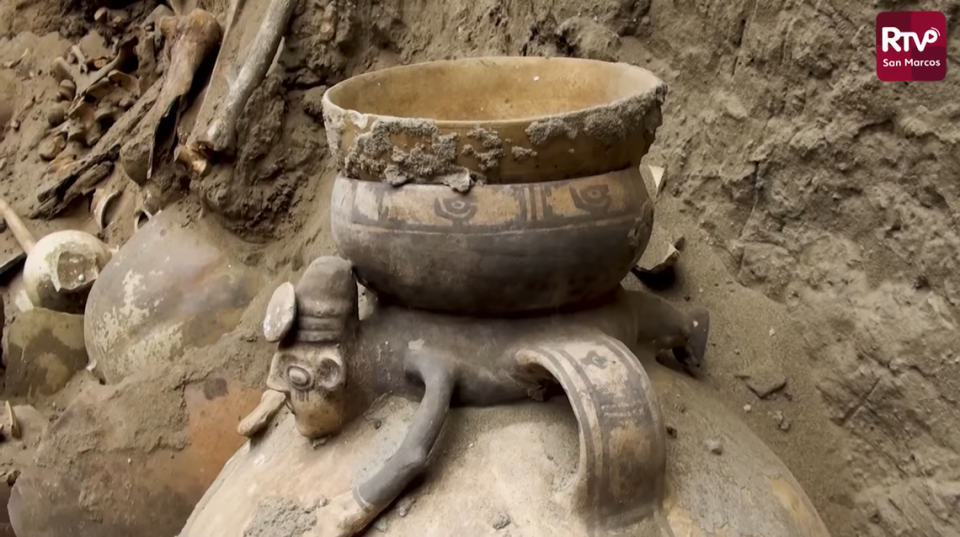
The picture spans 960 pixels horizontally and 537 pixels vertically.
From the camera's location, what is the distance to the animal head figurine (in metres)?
1.04

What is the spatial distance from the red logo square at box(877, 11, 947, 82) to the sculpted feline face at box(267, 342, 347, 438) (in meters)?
0.87

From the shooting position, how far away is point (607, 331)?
1101 millimetres

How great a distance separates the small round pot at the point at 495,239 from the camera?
0.99 meters

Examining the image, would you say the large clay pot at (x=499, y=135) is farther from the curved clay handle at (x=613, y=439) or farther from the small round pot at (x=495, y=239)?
the curved clay handle at (x=613, y=439)

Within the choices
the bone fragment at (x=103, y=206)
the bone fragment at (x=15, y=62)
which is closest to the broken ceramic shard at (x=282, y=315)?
the bone fragment at (x=103, y=206)

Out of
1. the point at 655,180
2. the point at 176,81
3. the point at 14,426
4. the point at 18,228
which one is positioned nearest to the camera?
the point at 655,180

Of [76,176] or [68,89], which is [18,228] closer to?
[76,176]

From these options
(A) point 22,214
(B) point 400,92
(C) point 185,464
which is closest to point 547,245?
(B) point 400,92

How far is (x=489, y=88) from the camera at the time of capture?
4.26ft

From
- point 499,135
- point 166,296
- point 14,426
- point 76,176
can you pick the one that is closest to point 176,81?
point 166,296

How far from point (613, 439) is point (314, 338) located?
38 centimetres

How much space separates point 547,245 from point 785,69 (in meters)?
0.65

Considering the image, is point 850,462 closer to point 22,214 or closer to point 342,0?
point 342,0

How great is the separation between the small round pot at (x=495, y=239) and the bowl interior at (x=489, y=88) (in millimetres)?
206
